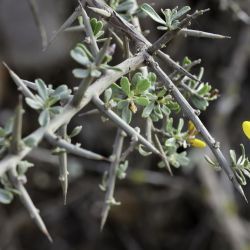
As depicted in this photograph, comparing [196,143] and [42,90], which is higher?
[42,90]

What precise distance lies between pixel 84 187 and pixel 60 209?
0.21m

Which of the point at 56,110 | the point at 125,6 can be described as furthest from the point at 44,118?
the point at 125,6

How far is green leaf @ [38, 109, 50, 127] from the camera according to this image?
24.5 inches

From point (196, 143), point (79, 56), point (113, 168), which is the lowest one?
point (113, 168)

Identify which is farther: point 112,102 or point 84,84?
point 112,102

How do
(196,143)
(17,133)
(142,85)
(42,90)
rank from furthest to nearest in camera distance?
1. (196,143)
2. (142,85)
3. (42,90)
4. (17,133)

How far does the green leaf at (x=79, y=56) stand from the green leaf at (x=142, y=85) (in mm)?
151

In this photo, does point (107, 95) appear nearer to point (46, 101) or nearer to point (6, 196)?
point (46, 101)

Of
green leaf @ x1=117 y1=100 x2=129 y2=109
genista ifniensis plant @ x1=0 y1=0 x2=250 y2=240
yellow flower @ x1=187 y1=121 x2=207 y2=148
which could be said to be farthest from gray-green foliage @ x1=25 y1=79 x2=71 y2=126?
yellow flower @ x1=187 y1=121 x2=207 y2=148

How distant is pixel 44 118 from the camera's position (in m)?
0.63

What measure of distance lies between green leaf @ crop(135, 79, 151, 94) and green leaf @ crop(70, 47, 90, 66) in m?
0.15

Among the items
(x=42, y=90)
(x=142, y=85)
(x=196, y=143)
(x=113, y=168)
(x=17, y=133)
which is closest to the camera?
(x=17, y=133)

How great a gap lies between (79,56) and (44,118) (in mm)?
87

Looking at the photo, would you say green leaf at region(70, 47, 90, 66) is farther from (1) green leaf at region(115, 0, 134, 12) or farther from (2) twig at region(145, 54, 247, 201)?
(1) green leaf at region(115, 0, 134, 12)
